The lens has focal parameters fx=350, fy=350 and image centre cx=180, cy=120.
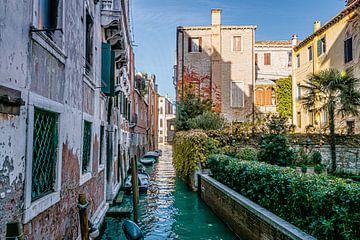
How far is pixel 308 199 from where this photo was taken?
5.29m

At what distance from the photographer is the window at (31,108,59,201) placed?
4.07 meters

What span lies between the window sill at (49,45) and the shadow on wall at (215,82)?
75.6 ft

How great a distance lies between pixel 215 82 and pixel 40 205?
2476cm

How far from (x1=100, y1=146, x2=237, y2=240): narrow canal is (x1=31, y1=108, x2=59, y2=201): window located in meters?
4.18

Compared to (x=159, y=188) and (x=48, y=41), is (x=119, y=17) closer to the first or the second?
(x=48, y=41)

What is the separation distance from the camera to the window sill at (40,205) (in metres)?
3.65

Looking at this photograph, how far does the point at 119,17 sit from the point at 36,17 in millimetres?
5889

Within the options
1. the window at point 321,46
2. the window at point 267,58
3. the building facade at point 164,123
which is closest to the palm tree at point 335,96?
the window at point 321,46

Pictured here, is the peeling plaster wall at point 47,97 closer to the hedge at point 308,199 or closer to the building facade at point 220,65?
the hedge at point 308,199

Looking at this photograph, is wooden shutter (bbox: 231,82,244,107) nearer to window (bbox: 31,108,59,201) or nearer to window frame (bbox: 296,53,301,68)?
window frame (bbox: 296,53,301,68)

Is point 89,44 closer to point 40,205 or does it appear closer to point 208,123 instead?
point 40,205

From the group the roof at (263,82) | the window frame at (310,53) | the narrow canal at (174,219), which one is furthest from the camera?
the roof at (263,82)

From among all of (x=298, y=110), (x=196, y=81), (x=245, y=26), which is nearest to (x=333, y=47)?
(x=298, y=110)

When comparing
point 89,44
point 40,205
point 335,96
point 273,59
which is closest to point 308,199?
point 40,205
